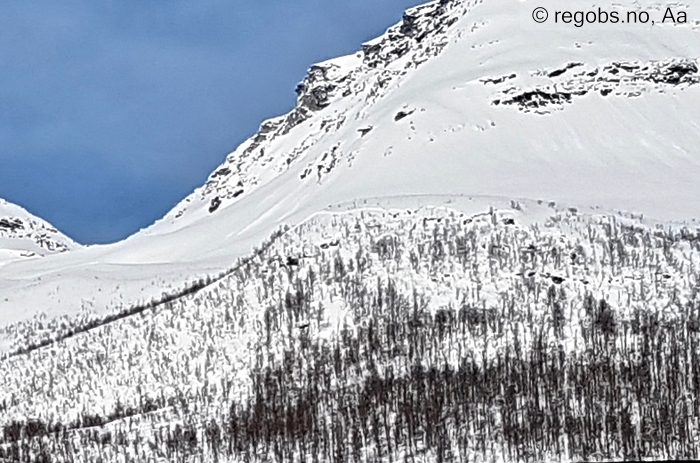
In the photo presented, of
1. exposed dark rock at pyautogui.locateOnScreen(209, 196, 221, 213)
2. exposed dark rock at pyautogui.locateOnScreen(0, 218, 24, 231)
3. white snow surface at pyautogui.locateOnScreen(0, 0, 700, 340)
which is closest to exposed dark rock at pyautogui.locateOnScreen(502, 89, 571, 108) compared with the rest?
white snow surface at pyautogui.locateOnScreen(0, 0, 700, 340)

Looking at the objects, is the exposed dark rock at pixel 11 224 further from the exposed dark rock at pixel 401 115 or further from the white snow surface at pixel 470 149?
the exposed dark rock at pixel 401 115

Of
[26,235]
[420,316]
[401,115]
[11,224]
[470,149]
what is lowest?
[420,316]

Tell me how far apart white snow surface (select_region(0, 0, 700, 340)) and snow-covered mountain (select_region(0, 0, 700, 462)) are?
290mm

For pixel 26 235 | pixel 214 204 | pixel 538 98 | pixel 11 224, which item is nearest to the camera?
pixel 538 98

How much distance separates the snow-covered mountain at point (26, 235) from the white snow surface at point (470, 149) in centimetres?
3174

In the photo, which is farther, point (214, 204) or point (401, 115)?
point (214, 204)

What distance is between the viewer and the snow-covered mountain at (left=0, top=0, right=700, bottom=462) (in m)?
20.6

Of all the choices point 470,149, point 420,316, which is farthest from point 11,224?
point 420,316

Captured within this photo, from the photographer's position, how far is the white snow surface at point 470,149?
43438 millimetres

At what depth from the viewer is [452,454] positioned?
62.4ft

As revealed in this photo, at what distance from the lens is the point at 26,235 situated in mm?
116250

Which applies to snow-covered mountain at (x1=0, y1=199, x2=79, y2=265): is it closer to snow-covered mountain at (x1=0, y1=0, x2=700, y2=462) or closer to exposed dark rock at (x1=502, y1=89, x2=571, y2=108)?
snow-covered mountain at (x1=0, y1=0, x2=700, y2=462)

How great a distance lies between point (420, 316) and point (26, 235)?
323 ft

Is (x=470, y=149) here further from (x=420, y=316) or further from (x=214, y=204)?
(x=214, y=204)
